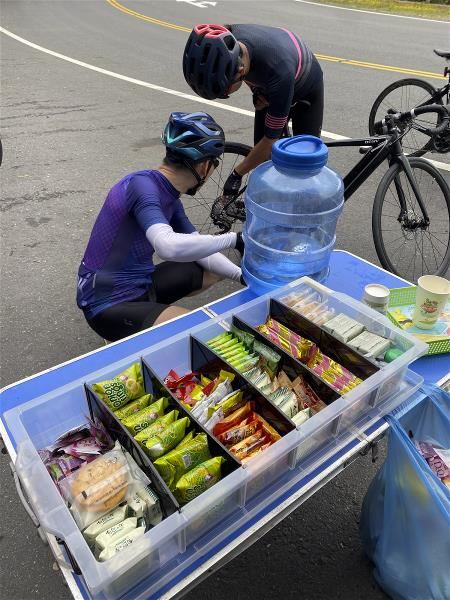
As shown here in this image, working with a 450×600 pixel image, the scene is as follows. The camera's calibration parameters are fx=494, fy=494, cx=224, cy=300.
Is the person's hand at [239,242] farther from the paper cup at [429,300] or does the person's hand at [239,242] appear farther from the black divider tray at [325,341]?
the paper cup at [429,300]

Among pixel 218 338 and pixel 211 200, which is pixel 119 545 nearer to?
pixel 218 338

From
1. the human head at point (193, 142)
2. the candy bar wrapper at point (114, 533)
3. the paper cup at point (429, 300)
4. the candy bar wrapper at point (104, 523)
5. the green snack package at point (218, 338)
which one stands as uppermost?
the human head at point (193, 142)

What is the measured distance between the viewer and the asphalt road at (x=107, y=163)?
2.22m

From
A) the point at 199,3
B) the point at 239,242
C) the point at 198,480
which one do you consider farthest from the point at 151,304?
the point at 199,3

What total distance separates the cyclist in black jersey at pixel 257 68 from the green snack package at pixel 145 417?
7.37ft

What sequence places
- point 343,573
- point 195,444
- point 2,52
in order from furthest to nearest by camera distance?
point 2,52, point 343,573, point 195,444

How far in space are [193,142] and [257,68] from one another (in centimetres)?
115

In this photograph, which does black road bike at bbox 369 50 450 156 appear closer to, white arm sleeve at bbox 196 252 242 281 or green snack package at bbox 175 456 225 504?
white arm sleeve at bbox 196 252 242 281

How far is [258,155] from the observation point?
3654 millimetres

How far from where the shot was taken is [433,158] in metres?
5.95

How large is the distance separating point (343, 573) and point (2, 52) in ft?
42.0

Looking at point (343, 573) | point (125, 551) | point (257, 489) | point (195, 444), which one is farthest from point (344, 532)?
point (125, 551)

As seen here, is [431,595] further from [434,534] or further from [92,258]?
[92,258]

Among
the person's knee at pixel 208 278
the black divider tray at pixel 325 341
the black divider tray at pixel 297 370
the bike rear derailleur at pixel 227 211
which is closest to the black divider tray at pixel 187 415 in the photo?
the black divider tray at pixel 297 370
